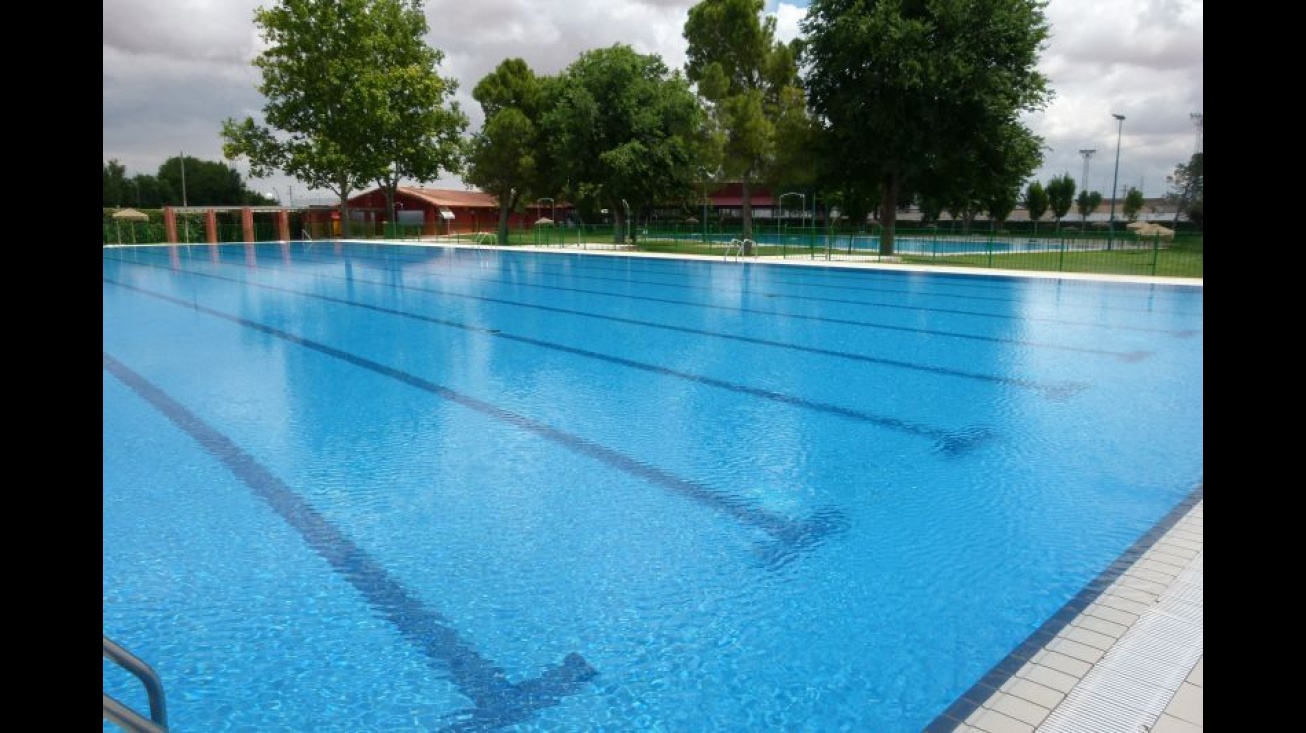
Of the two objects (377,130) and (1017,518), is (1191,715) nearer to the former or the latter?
(1017,518)

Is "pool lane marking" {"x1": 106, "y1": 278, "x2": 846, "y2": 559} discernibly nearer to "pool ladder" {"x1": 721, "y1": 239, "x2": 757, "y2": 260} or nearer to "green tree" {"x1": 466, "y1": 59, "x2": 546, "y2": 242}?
"pool ladder" {"x1": 721, "y1": 239, "x2": 757, "y2": 260}

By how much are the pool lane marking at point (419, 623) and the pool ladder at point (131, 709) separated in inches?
60.6

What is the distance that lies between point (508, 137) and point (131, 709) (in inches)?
1697

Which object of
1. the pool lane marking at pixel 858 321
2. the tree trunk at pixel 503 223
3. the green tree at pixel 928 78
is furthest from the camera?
the tree trunk at pixel 503 223

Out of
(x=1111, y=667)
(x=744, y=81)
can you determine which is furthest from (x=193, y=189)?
(x=1111, y=667)

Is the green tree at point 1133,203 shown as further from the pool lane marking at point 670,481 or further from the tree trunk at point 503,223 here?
the pool lane marking at point 670,481

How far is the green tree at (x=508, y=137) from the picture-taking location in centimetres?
4200

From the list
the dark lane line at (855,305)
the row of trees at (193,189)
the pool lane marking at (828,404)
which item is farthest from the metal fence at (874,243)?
the row of trees at (193,189)

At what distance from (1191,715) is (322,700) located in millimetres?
3304

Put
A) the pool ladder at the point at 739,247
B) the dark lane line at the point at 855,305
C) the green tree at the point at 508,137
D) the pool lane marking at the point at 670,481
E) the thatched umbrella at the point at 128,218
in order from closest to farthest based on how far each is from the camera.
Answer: the pool lane marking at the point at 670,481, the dark lane line at the point at 855,305, the pool ladder at the point at 739,247, the thatched umbrella at the point at 128,218, the green tree at the point at 508,137

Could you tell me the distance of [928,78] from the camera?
26.7 m

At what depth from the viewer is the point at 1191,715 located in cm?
288
